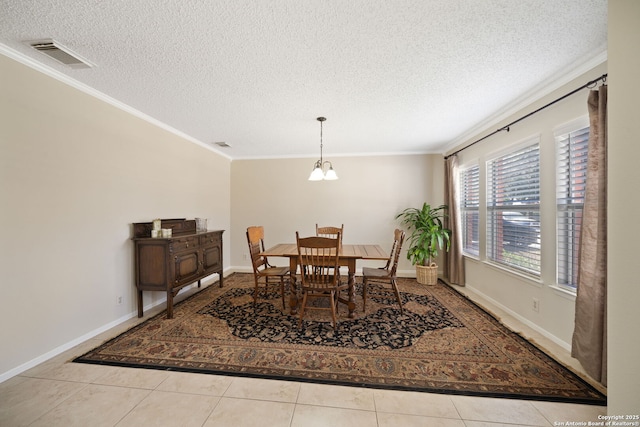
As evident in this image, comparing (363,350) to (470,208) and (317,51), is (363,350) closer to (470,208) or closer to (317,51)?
(317,51)

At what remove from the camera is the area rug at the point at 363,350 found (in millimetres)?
1781

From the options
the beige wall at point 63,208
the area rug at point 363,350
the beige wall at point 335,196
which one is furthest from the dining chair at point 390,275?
the beige wall at point 63,208

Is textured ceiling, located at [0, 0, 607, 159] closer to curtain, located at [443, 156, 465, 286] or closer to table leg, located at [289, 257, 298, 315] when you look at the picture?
curtain, located at [443, 156, 465, 286]

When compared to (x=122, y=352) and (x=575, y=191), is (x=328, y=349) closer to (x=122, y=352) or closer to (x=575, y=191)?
(x=122, y=352)

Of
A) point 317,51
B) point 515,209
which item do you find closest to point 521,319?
point 515,209

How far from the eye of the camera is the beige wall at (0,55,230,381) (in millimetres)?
1826

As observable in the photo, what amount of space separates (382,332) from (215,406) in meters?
1.67

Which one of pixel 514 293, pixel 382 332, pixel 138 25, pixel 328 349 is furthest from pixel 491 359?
pixel 138 25

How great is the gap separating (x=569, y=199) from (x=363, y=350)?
2396mm

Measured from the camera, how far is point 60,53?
71.7 inches

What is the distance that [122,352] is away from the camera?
2141 millimetres

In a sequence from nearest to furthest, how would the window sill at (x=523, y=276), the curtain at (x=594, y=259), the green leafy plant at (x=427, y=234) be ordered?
the curtain at (x=594, y=259) < the window sill at (x=523, y=276) < the green leafy plant at (x=427, y=234)

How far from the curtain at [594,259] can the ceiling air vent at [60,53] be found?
4.02 m

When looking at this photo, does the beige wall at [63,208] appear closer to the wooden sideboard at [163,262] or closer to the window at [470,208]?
the wooden sideboard at [163,262]
